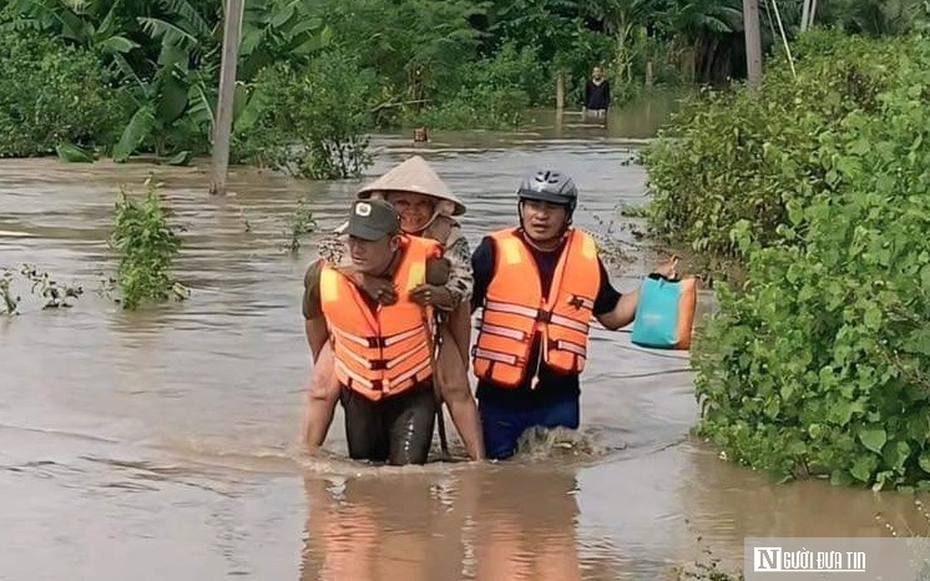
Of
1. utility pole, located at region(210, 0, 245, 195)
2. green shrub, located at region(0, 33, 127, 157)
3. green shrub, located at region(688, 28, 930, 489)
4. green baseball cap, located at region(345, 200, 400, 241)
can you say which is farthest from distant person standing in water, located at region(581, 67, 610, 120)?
green baseball cap, located at region(345, 200, 400, 241)

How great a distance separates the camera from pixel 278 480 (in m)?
7.80

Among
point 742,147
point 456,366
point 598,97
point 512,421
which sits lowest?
point 512,421

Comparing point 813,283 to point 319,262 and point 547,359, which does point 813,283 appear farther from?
point 319,262

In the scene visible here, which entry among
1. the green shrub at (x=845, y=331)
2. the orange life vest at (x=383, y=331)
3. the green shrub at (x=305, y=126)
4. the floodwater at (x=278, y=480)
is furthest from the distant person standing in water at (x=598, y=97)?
the orange life vest at (x=383, y=331)

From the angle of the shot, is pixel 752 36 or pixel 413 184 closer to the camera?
pixel 413 184

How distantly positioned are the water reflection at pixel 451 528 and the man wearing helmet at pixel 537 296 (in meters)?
0.45

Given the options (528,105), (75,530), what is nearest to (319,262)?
(75,530)

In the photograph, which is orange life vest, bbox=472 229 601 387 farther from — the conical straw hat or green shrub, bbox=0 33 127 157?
green shrub, bbox=0 33 127 157

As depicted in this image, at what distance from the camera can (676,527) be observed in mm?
7031

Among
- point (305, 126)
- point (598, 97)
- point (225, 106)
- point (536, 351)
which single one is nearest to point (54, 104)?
point (305, 126)

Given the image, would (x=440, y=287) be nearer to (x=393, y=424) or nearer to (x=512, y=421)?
(x=393, y=424)

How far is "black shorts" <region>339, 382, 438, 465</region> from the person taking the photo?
7.79 meters

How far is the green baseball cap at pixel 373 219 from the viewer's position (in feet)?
24.0

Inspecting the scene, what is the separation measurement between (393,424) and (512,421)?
55 cm
